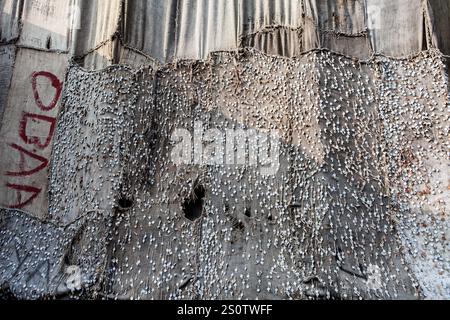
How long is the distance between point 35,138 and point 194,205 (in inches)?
54.9

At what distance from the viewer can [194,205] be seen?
3.00m

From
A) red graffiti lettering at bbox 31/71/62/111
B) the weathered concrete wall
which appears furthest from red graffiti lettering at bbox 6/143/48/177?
red graffiti lettering at bbox 31/71/62/111

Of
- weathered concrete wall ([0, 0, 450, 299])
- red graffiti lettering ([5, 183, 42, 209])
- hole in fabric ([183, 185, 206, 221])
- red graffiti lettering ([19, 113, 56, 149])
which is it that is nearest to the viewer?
weathered concrete wall ([0, 0, 450, 299])

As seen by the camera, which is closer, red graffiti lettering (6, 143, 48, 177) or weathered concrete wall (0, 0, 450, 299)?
weathered concrete wall (0, 0, 450, 299)

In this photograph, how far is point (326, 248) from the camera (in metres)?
2.77

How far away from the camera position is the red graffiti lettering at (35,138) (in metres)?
3.30

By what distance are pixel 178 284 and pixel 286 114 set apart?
4.62ft

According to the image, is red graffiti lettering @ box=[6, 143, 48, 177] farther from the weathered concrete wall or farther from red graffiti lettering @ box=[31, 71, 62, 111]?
red graffiti lettering @ box=[31, 71, 62, 111]

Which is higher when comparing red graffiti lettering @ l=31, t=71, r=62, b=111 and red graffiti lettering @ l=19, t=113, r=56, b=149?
red graffiti lettering @ l=31, t=71, r=62, b=111

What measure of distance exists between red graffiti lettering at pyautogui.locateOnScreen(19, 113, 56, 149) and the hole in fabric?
4.05ft

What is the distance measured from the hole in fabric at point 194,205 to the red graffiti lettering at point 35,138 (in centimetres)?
124

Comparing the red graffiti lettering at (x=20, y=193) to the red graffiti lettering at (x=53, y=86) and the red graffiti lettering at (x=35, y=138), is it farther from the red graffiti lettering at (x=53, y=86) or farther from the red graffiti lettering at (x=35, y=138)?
the red graffiti lettering at (x=53, y=86)

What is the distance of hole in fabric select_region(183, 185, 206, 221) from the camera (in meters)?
2.98
